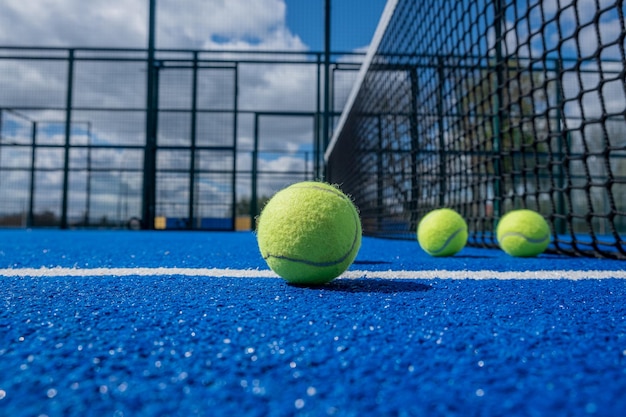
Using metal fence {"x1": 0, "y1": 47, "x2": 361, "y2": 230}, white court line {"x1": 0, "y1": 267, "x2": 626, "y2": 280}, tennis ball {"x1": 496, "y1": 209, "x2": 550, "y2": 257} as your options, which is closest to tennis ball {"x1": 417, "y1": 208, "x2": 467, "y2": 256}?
tennis ball {"x1": 496, "y1": 209, "x2": 550, "y2": 257}

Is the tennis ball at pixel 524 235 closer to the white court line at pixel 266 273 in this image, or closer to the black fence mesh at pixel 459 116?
the black fence mesh at pixel 459 116

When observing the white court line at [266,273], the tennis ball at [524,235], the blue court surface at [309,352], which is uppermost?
the tennis ball at [524,235]

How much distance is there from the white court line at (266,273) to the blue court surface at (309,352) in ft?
1.00

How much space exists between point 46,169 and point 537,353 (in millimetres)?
9429

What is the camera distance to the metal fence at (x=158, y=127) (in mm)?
8336

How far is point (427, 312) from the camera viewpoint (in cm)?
90

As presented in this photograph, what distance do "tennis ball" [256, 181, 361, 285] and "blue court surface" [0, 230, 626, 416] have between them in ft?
0.23

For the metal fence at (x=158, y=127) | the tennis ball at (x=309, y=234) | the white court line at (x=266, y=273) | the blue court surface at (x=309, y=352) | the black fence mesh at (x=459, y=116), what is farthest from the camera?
the metal fence at (x=158, y=127)

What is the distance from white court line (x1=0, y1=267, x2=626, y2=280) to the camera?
4.91ft

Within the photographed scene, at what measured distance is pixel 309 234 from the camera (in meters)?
1.19

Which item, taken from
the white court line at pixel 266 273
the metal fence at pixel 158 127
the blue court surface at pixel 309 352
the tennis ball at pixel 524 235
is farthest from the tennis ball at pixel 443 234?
the metal fence at pixel 158 127

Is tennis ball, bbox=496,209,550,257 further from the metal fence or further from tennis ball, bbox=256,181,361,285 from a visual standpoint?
the metal fence

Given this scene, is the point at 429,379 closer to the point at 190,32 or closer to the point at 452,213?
the point at 452,213

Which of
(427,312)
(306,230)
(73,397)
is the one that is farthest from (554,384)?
(306,230)
